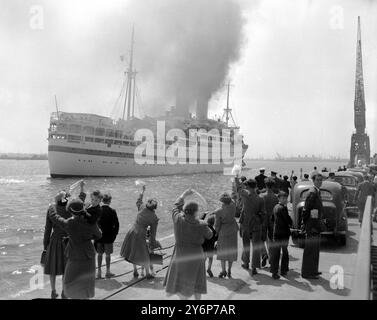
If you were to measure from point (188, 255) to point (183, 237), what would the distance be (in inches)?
9.5

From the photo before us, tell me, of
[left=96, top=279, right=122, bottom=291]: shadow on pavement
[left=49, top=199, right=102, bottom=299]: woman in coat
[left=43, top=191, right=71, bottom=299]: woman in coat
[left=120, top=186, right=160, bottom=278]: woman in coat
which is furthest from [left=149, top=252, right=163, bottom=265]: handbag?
[left=49, top=199, right=102, bottom=299]: woman in coat

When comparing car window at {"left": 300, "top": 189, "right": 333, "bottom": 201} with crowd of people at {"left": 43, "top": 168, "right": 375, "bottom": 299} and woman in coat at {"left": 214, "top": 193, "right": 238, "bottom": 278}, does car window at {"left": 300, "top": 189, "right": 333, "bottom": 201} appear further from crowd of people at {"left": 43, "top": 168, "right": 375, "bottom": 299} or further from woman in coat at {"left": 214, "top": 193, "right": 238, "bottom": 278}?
woman in coat at {"left": 214, "top": 193, "right": 238, "bottom": 278}

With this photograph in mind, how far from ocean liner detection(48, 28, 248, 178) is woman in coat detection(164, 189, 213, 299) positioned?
6375 cm

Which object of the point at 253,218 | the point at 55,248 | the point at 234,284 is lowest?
the point at 234,284

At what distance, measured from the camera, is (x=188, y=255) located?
16.3 feet

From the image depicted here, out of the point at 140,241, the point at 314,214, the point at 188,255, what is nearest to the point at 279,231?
the point at 314,214

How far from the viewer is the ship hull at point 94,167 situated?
216ft

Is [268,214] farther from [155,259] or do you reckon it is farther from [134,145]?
[134,145]

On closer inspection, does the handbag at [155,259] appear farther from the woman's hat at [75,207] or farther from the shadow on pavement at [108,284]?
the woman's hat at [75,207]

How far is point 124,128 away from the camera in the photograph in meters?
76.8

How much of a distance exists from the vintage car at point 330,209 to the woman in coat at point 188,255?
4.91 m

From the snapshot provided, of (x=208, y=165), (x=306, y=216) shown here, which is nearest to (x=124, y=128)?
(x=208, y=165)

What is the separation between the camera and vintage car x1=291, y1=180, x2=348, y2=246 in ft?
30.9
